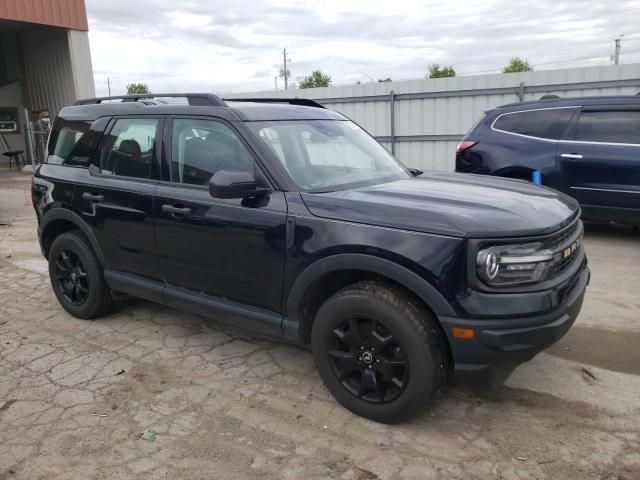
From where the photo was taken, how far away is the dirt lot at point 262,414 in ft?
8.73

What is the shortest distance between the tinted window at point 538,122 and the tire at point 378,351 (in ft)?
16.7

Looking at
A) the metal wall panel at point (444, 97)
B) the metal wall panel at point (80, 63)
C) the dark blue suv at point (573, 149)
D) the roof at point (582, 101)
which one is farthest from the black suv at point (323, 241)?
the metal wall panel at point (80, 63)

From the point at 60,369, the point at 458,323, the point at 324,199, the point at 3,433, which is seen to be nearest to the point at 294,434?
the point at 458,323

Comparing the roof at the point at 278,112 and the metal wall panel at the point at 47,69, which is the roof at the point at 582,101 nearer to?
the roof at the point at 278,112

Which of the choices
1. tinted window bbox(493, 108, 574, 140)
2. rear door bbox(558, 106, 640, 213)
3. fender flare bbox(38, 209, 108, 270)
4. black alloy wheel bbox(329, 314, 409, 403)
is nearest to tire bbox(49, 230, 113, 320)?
fender flare bbox(38, 209, 108, 270)

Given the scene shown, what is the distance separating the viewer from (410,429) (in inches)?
116

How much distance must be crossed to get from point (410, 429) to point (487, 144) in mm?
5161

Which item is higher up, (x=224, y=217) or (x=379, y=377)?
(x=224, y=217)

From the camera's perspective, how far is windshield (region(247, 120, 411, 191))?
134 inches

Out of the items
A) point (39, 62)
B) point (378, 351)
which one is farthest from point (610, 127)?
point (39, 62)

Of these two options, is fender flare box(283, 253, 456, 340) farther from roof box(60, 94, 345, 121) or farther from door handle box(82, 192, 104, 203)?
door handle box(82, 192, 104, 203)

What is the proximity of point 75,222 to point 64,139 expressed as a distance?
81cm

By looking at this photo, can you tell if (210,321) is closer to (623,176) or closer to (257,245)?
(257,245)

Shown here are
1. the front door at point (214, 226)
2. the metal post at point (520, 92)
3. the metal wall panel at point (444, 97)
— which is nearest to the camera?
the front door at point (214, 226)
